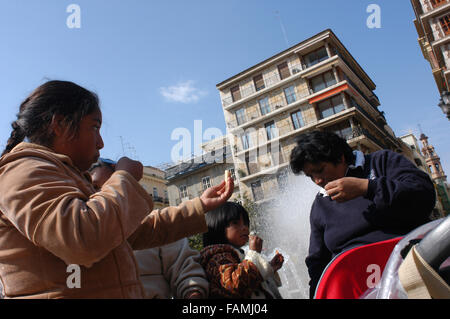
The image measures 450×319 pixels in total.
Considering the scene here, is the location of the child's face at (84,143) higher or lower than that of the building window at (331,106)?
lower

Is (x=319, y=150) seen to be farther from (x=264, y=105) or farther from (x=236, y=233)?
(x=264, y=105)

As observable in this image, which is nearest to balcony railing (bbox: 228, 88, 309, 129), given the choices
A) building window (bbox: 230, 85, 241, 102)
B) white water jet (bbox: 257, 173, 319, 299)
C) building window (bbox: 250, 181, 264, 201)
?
building window (bbox: 230, 85, 241, 102)

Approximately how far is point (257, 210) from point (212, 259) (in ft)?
88.9

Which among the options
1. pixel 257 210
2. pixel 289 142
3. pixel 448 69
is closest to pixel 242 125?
pixel 289 142

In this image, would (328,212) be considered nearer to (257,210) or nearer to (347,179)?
(347,179)

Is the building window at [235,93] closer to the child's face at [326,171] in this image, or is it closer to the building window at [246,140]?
the building window at [246,140]

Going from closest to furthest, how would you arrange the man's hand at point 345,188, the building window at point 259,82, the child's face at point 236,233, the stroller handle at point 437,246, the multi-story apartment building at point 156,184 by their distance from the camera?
the stroller handle at point 437,246, the man's hand at point 345,188, the child's face at point 236,233, the building window at point 259,82, the multi-story apartment building at point 156,184

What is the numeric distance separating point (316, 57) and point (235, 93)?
8.32 m

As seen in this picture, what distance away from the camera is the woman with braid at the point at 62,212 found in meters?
1.02

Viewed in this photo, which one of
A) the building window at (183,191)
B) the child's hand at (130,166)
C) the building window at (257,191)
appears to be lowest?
the child's hand at (130,166)

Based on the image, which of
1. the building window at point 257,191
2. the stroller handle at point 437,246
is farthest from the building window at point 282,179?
the stroller handle at point 437,246

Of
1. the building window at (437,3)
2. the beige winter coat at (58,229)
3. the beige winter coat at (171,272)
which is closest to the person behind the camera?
the beige winter coat at (58,229)

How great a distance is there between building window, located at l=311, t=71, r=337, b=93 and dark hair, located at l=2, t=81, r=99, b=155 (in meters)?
30.9
